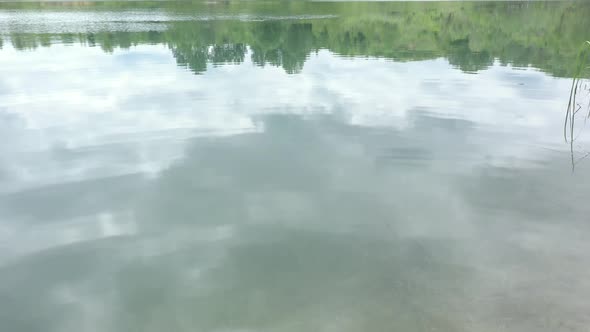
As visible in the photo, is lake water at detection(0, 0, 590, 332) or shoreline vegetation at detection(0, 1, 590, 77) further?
shoreline vegetation at detection(0, 1, 590, 77)

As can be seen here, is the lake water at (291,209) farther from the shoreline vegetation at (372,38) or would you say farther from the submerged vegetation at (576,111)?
the shoreline vegetation at (372,38)

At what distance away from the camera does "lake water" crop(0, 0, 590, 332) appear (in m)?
6.43

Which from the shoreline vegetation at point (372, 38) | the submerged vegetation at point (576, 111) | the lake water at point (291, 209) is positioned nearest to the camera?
the lake water at point (291, 209)

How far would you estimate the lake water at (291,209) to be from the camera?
6.43m

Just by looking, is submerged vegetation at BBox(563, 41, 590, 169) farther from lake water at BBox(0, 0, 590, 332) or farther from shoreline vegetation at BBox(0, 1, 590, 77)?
shoreline vegetation at BBox(0, 1, 590, 77)

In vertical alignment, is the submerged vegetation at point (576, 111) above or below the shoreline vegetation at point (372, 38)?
below

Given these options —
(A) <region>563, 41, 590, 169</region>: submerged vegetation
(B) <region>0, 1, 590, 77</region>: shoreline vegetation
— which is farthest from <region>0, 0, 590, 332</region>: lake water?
(B) <region>0, 1, 590, 77</region>: shoreline vegetation

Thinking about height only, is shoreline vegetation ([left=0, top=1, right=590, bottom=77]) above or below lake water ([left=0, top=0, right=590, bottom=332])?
above

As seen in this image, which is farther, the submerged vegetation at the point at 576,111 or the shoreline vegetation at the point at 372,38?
the shoreline vegetation at the point at 372,38

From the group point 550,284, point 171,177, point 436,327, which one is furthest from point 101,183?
point 550,284

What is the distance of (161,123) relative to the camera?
16031 mm

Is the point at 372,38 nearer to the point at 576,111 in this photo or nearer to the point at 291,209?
the point at 576,111

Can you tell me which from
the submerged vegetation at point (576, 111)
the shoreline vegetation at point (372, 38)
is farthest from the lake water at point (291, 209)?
the shoreline vegetation at point (372, 38)

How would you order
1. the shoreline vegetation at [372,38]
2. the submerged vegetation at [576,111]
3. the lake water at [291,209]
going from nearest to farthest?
the lake water at [291,209]
the submerged vegetation at [576,111]
the shoreline vegetation at [372,38]
